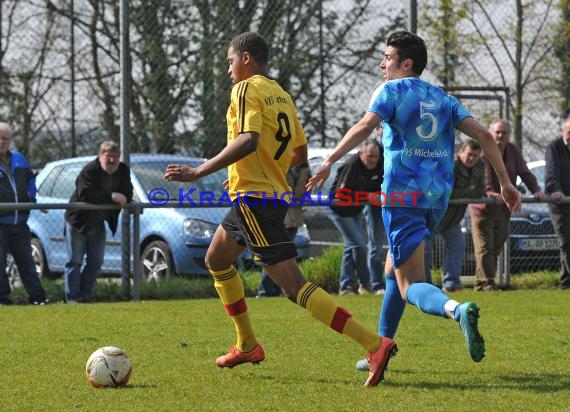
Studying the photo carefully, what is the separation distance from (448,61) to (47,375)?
8.91 metres

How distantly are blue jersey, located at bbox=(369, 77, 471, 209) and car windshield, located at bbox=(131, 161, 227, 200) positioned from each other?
7124 millimetres

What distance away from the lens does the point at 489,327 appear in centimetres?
919

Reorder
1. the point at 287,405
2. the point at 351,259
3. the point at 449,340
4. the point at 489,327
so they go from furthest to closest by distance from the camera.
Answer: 1. the point at 351,259
2. the point at 489,327
3. the point at 449,340
4. the point at 287,405

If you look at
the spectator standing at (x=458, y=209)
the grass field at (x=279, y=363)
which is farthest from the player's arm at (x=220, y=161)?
the spectator standing at (x=458, y=209)

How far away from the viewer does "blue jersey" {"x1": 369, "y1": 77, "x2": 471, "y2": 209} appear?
6273 millimetres

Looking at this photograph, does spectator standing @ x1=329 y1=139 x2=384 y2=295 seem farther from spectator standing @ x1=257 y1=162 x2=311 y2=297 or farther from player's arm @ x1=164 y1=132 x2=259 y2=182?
player's arm @ x1=164 y1=132 x2=259 y2=182

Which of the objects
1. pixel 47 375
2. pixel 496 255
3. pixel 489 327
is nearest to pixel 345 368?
pixel 47 375

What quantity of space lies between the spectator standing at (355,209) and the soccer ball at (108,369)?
6571mm

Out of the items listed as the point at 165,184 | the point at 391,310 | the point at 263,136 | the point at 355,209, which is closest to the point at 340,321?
the point at 391,310

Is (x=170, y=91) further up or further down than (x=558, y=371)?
further up

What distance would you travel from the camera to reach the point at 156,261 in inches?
518

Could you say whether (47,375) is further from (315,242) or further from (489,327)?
(315,242)

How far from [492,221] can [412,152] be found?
7056 mm

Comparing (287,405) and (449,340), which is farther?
(449,340)
